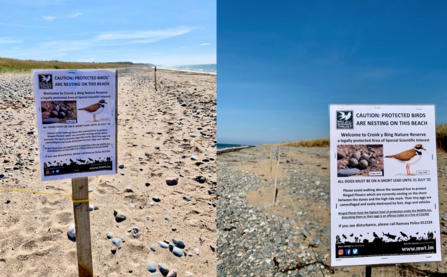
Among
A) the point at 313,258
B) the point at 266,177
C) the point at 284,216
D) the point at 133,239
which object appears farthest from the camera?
the point at 266,177

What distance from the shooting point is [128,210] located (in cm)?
475

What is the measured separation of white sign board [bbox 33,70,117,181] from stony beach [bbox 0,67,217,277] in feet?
4.82

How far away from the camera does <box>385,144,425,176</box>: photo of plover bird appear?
2770mm

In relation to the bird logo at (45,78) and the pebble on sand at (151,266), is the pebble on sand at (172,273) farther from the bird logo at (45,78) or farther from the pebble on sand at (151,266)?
the bird logo at (45,78)

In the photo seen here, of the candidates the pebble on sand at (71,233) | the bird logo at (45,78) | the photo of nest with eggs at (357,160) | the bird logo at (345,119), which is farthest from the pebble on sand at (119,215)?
the bird logo at (345,119)

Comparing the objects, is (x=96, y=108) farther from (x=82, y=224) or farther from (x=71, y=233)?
(x=71, y=233)

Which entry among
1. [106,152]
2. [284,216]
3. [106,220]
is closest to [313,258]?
[284,216]

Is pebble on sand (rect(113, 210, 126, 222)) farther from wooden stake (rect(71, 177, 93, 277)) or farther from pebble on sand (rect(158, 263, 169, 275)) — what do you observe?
wooden stake (rect(71, 177, 93, 277))

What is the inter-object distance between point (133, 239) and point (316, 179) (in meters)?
7.86

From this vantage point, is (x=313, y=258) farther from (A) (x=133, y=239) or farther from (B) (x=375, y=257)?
(A) (x=133, y=239)

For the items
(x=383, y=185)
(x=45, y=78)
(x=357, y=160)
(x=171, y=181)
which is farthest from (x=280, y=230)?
(x=45, y=78)

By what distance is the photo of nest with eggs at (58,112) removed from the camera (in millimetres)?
2725

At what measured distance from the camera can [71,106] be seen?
9.17 feet

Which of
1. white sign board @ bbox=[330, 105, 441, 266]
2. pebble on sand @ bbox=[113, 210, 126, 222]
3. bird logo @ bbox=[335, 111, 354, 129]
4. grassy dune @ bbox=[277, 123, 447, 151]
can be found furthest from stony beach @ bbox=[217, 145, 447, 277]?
grassy dune @ bbox=[277, 123, 447, 151]
